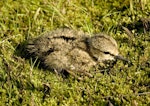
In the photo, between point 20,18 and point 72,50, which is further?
point 20,18

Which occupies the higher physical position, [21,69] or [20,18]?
[20,18]

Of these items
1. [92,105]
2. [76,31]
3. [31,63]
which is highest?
[76,31]

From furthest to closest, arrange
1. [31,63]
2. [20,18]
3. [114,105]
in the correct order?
[20,18], [31,63], [114,105]

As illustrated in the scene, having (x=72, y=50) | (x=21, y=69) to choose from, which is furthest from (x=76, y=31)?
(x=21, y=69)

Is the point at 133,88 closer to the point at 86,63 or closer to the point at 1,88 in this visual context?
the point at 86,63
